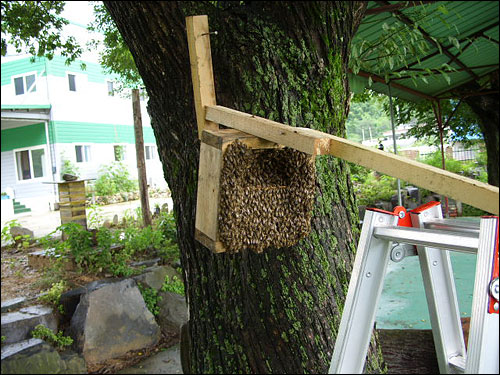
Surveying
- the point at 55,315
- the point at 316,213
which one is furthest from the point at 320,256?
the point at 55,315

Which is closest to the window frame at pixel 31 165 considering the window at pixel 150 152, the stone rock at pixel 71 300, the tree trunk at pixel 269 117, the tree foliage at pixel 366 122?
the window at pixel 150 152

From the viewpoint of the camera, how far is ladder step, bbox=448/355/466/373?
137 cm

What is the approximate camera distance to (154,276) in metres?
5.30

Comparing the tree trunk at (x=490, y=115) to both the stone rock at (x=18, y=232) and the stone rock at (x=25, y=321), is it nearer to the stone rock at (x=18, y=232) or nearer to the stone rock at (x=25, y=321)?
the stone rock at (x=25, y=321)

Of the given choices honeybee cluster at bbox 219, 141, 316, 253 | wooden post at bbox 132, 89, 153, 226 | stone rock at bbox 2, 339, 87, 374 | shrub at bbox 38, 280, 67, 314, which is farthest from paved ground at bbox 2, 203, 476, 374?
honeybee cluster at bbox 219, 141, 316, 253

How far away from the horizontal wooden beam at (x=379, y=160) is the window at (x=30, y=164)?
13.1m

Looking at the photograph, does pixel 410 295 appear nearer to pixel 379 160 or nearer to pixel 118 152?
A: pixel 379 160

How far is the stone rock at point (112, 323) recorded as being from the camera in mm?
4328

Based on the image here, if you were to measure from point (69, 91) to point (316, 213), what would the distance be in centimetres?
1244

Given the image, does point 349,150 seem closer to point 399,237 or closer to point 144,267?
point 399,237

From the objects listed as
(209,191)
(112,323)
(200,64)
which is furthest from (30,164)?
(209,191)

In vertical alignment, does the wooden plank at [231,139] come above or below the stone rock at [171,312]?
above

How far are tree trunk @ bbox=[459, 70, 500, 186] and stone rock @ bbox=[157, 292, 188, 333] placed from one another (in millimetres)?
5708

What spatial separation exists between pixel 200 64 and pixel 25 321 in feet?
12.3
